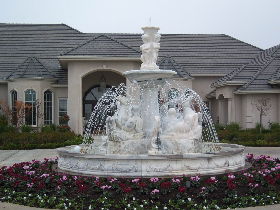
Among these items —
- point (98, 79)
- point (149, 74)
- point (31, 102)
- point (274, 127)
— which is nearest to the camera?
point (149, 74)

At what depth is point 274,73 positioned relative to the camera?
23969 mm

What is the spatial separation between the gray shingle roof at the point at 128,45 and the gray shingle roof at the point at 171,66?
0.74m

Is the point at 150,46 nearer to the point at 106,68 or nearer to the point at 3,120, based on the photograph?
the point at 106,68

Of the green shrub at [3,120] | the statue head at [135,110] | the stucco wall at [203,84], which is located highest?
the stucco wall at [203,84]

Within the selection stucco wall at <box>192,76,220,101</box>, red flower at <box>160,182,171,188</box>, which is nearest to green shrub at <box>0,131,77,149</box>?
red flower at <box>160,182,171,188</box>

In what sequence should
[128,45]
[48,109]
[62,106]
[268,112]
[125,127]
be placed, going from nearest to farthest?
[125,127] < [268,112] < [48,109] < [62,106] < [128,45]

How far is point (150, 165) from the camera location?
31.6ft

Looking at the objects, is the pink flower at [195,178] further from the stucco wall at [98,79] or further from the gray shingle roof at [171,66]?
the stucco wall at [98,79]

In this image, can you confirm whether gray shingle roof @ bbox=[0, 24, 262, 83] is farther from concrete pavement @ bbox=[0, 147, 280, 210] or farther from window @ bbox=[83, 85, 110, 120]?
concrete pavement @ bbox=[0, 147, 280, 210]

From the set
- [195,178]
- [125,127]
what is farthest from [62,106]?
[195,178]

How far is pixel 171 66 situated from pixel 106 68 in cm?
512

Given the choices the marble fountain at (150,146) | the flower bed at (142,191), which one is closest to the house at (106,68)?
the marble fountain at (150,146)

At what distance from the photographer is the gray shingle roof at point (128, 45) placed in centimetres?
2900

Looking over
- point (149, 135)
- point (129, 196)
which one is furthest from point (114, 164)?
point (149, 135)
